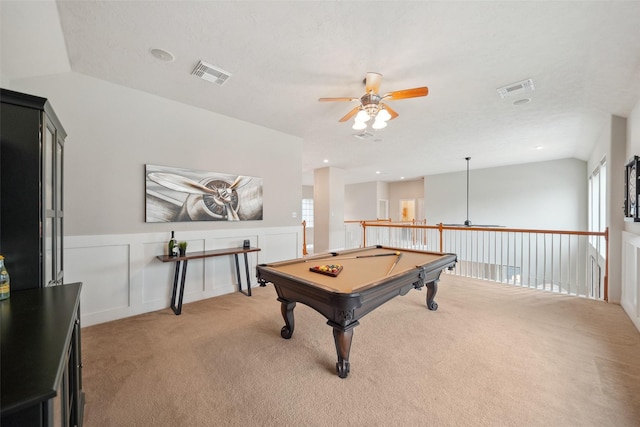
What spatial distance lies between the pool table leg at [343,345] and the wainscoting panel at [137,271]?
2507 millimetres

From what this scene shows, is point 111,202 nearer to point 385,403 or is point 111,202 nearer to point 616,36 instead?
point 385,403

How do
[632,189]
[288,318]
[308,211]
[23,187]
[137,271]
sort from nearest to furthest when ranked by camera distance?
[23,187] → [288,318] → [632,189] → [137,271] → [308,211]

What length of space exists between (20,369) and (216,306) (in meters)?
2.81

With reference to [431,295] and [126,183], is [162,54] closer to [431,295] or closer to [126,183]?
[126,183]

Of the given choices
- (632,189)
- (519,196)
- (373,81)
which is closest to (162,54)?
(373,81)

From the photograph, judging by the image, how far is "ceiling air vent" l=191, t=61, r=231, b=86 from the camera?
262 centimetres

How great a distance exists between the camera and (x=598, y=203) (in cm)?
542

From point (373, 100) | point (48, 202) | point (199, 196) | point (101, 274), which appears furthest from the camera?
point (199, 196)

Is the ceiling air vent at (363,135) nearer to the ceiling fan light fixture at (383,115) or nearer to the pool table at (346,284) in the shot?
the ceiling fan light fixture at (383,115)

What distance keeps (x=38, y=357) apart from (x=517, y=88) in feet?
14.0

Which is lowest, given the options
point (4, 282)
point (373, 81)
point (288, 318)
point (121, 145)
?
point (288, 318)

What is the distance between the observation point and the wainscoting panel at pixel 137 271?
2.81 meters

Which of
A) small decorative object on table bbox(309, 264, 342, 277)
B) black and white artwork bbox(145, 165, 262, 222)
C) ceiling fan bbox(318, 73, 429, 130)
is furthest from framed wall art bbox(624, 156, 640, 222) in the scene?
black and white artwork bbox(145, 165, 262, 222)

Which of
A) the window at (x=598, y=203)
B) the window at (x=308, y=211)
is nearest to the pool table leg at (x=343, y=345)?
the window at (x=598, y=203)
